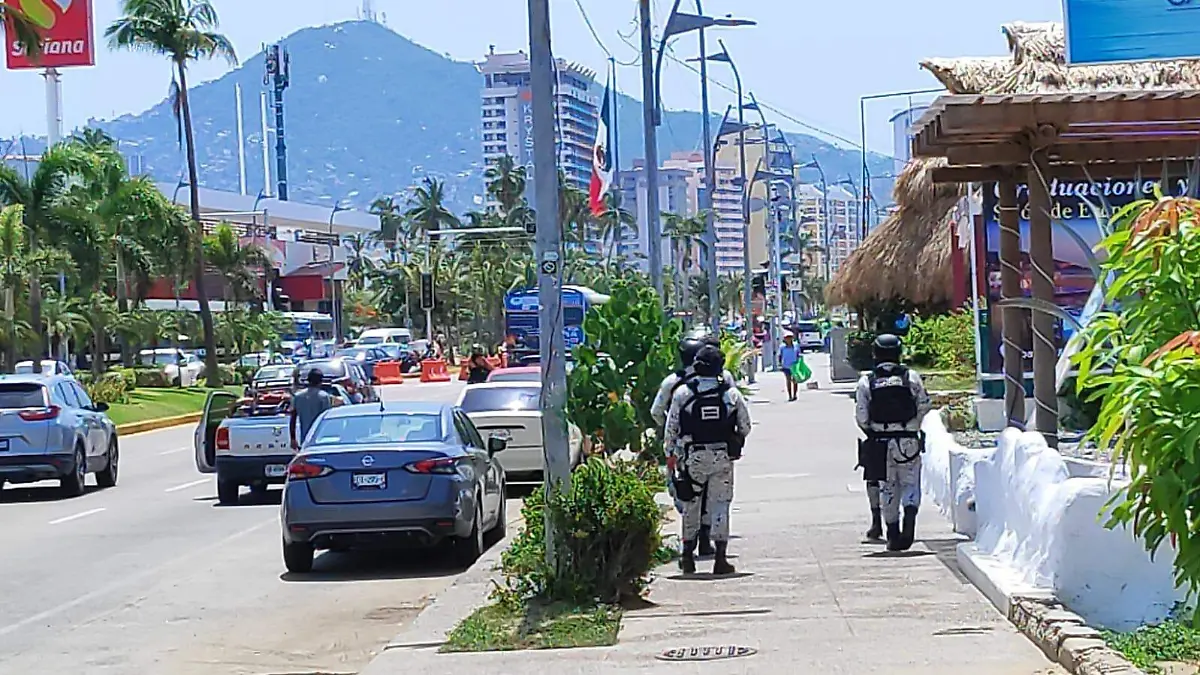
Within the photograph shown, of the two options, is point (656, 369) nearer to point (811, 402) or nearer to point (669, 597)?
point (669, 597)

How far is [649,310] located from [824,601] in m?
6.70

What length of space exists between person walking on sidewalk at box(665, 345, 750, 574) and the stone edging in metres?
2.92

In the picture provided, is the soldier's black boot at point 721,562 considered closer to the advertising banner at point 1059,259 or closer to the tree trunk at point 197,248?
the advertising banner at point 1059,259

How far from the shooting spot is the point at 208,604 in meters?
13.4

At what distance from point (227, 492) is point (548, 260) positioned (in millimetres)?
11587

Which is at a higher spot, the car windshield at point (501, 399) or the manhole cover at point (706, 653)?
the car windshield at point (501, 399)

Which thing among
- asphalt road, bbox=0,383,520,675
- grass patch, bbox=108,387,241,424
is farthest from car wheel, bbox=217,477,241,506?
grass patch, bbox=108,387,241,424

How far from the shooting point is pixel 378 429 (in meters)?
15.2

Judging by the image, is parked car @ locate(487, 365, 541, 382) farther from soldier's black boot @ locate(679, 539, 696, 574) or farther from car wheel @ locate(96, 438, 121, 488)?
soldier's black boot @ locate(679, 539, 696, 574)

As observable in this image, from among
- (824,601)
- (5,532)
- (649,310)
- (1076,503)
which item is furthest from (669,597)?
(5,532)

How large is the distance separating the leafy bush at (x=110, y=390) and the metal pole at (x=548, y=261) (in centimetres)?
3432

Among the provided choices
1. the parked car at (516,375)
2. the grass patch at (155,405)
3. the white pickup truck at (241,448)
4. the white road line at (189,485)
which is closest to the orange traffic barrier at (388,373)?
the grass patch at (155,405)

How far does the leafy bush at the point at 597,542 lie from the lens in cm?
1093

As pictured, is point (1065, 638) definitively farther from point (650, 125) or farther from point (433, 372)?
point (433, 372)
